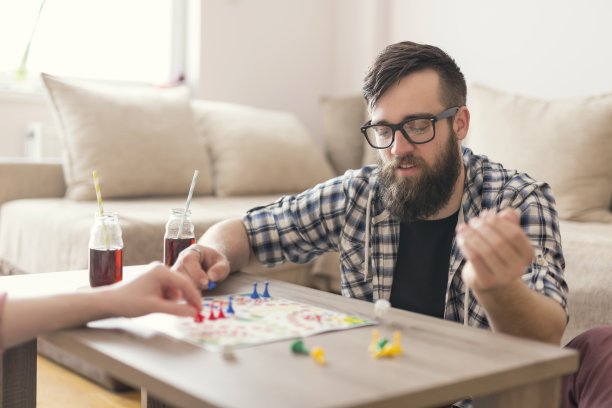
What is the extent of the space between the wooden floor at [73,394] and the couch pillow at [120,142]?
0.81 meters

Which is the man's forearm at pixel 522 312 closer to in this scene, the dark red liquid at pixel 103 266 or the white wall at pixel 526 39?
the dark red liquid at pixel 103 266

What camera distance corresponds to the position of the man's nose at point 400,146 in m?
1.50

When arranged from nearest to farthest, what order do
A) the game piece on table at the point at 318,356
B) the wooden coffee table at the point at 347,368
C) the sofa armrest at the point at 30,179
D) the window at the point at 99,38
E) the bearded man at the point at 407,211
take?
the wooden coffee table at the point at 347,368 → the game piece on table at the point at 318,356 → the bearded man at the point at 407,211 → the sofa armrest at the point at 30,179 → the window at the point at 99,38

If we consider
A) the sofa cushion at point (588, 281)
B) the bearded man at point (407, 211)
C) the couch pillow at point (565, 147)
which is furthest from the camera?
the couch pillow at point (565, 147)

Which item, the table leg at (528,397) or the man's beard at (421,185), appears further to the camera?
the man's beard at (421,185)

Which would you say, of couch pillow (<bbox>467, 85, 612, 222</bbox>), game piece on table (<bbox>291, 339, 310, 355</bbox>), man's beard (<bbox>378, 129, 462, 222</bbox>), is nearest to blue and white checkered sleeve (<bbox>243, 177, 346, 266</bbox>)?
man's beard (<bbox>378, 129, 462, 222</bbox>)

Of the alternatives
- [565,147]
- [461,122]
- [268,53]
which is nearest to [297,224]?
[461,122]

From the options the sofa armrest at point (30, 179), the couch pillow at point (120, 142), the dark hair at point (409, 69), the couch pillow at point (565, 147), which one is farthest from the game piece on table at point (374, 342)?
the sofa armrest at point (30, 179)

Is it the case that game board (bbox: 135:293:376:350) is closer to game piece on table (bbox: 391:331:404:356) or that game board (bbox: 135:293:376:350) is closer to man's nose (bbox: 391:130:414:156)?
game piece on table (bbox: 391:331:404:356)

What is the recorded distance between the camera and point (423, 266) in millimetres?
1567

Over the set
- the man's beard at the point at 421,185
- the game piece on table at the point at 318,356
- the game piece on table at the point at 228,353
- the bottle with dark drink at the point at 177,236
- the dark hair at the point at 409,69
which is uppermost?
the dark hair at the point at 409,69

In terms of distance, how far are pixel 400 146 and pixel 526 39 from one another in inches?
87.9

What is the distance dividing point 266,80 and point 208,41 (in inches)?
17.3

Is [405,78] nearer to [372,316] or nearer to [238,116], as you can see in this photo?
[372,316]
